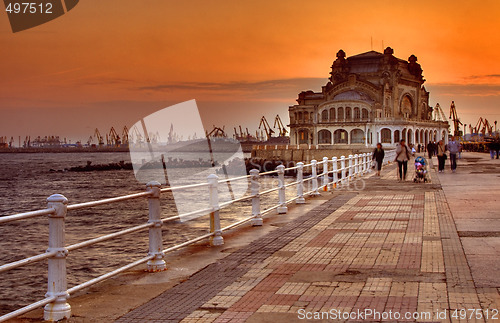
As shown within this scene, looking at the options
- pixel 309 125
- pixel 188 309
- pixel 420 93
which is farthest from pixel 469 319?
pixel 420 93

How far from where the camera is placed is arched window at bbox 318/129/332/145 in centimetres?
12213

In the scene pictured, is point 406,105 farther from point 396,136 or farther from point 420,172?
point 420,172

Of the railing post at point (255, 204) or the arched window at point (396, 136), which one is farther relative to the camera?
the arched window at point (396, 136)

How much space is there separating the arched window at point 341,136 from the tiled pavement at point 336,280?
10864 cm

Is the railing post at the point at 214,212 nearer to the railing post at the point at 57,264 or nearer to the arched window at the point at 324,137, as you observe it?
the railing post at the point at 57,264

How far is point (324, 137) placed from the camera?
123 meters

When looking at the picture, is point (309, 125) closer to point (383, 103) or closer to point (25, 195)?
point (383, 103)

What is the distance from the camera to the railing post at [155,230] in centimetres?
860

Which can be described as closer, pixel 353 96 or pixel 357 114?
pixel 357 114

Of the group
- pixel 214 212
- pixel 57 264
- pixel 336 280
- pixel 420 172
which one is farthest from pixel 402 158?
pixel 57 264

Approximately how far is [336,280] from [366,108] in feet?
371

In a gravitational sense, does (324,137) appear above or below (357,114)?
below
